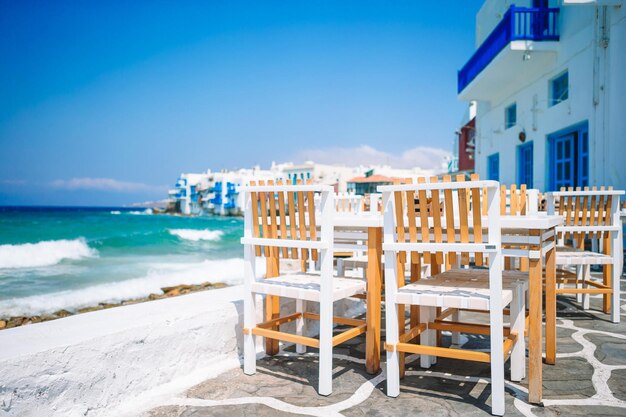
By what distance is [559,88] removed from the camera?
9.12 meters

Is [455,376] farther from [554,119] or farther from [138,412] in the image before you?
[554,119]

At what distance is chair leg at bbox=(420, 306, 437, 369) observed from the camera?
8.55 feet

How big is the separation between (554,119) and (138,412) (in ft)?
30.4

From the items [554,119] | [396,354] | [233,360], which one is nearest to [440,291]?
[396,354]

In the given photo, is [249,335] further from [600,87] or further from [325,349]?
[600,87]

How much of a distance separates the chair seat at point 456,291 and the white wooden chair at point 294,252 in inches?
15.0

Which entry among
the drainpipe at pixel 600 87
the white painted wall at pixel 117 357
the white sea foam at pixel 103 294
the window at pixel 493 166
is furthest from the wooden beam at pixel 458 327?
the window at pixel 493 166

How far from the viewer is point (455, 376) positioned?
2521 mm

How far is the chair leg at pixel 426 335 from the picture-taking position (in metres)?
2.61

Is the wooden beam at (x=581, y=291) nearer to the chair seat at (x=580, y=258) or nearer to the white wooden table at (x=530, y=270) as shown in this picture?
the chair seat at (x=580, y=258)

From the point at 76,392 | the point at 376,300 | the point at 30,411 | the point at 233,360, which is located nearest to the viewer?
the point at 30,411

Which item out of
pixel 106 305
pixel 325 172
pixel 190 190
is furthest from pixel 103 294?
pixel 190 190

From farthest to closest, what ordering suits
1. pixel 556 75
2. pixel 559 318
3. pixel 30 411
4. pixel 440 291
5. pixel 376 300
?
pixel 556 75
pixel 559 318
pixel 376 300
pixel 440 291
pixel 30 411

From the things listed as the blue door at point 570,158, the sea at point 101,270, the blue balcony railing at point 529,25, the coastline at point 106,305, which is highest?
the blue balcony railing at point 529,25
